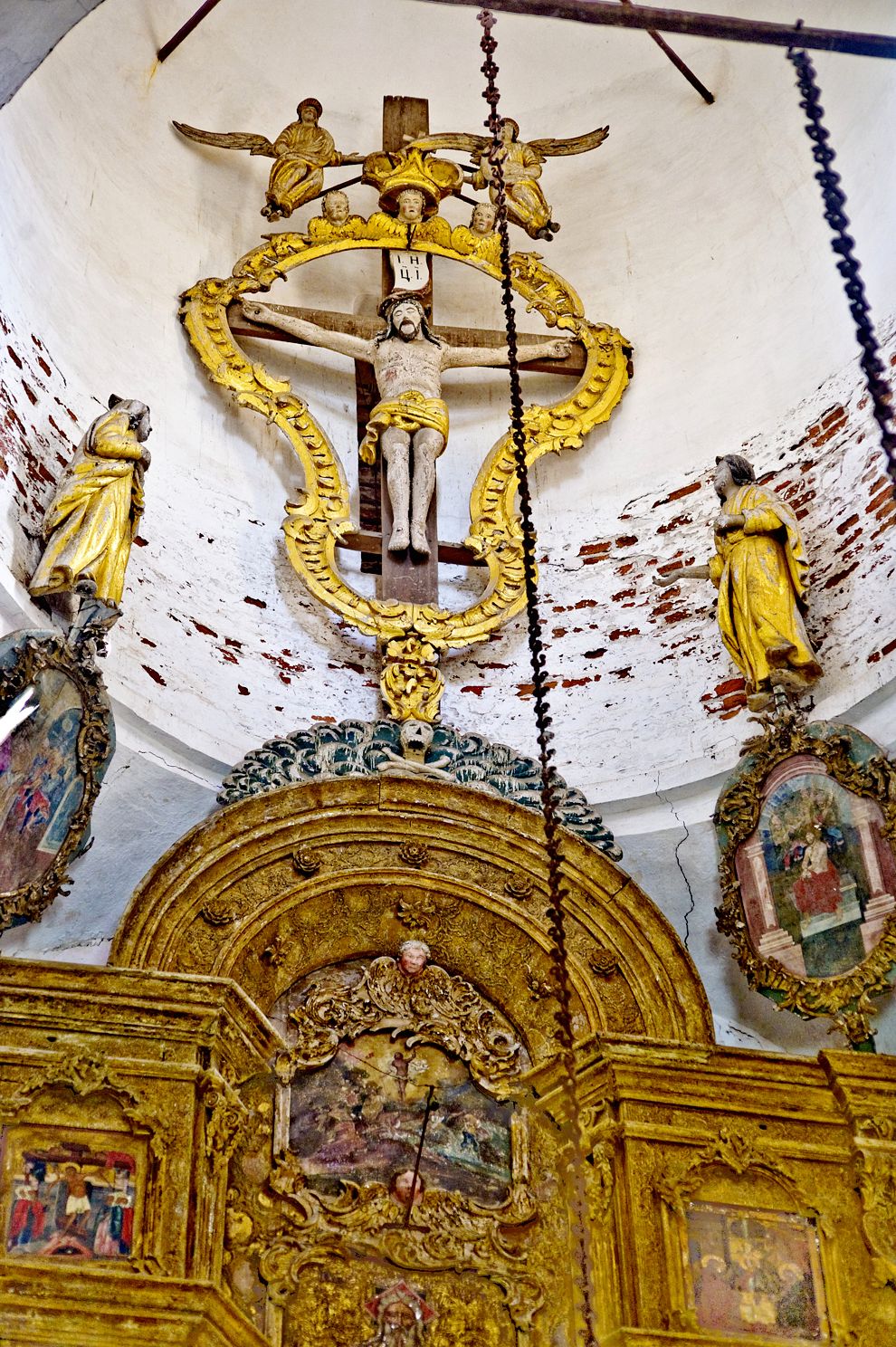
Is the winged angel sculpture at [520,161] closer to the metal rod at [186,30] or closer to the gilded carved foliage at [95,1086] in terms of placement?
the metal rod at [186,30]

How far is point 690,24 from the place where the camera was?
226 inches

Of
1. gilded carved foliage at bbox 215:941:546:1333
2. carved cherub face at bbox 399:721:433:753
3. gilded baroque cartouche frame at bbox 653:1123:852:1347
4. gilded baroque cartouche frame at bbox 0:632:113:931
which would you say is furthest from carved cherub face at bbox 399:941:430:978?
gilded baroque cartouche frame at bbox 0:632:113:931

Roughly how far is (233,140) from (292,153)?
0.29m

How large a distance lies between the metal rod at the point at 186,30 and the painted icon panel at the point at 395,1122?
16.6 ft

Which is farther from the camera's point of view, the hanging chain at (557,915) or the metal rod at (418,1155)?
the metal rod at (418,1155)

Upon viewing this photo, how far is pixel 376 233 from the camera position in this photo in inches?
405

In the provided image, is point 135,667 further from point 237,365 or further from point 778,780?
point 778,780

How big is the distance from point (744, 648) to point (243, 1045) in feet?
8.46

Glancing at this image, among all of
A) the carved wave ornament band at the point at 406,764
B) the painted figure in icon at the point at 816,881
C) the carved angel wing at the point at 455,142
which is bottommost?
the painted figure in icon at the point at 816,881

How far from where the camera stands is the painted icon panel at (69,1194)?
679 centimetres

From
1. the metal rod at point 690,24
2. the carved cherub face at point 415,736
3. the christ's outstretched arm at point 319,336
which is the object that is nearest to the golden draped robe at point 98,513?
the carved cherub face at point 415,736

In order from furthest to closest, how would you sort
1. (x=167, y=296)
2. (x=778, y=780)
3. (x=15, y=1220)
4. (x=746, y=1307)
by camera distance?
1. (x=167, y=296)
2. (x=778, y=780)
3. (x=746, y=1307)
4. (x=15, y=1220)

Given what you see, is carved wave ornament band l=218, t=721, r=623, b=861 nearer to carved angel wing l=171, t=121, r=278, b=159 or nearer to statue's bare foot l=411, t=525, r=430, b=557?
statue's bare foot l=411, t=525, r=430, b=557

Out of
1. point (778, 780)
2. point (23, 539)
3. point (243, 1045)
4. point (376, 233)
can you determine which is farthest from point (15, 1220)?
point (376, 233)
